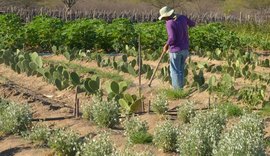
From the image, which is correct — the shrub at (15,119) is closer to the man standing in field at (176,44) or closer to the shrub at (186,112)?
the shrub at (186,112)

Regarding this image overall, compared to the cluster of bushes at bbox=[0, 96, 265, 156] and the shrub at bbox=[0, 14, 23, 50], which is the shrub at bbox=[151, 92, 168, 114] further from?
the shrub at bbox=[0, 14, 23, 50]

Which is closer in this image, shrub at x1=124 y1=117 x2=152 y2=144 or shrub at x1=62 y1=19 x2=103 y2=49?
shrub at x1=124 y1=117 x2=152 y2=144

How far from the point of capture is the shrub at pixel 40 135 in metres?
7.12

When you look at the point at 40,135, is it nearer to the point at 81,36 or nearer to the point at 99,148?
the point at 99,148

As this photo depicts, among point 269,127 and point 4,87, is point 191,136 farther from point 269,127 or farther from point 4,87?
point 4,87

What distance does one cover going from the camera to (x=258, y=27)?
24859 millimetres

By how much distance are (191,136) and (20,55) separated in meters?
7.77

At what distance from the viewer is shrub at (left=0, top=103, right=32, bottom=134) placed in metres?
7.55

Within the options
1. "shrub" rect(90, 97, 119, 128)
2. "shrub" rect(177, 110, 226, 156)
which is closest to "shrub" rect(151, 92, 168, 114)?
"shrub" rect(90, 97, 119, 128)

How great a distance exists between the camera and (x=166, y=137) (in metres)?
6.57

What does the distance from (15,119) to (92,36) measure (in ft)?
37.3

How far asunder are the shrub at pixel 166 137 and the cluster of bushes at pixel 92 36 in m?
11.5

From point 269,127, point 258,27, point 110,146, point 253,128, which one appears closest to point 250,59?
point 269,127

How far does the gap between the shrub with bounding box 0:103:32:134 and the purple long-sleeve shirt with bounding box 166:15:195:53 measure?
10.5ft
